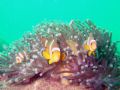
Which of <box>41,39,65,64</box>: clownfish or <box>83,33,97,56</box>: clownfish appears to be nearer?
<box>83,33,97,56</box>: clownfish

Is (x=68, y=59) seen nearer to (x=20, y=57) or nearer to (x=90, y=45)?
(x=90, y=45)

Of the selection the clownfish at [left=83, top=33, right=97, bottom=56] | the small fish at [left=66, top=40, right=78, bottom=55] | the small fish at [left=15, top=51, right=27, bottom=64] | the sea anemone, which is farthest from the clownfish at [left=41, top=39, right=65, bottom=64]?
the small fish at [left=15, top=51, right=27, bottom=64]

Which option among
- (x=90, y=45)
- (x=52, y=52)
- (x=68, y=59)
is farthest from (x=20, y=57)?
(x=90, y=45)

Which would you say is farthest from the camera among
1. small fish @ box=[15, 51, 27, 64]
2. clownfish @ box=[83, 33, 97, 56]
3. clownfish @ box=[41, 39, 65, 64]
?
small fish @ box=[15, 51, 27, 64]

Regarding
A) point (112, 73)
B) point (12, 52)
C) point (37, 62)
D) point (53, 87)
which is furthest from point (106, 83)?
point (12, 52)

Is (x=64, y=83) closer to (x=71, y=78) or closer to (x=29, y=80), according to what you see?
(x=71, y=78)

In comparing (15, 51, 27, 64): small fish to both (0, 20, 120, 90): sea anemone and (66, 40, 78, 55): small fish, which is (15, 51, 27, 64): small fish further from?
(66, 40, 78, 55): small fish

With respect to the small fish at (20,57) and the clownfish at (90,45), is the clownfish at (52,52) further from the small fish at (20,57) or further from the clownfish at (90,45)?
the small fish at (20,57)

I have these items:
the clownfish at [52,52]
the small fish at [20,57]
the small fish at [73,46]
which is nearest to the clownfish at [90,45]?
the small fish at [73,46]

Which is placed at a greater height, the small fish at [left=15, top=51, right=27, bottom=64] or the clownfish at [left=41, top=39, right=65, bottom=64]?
the small fish at [left=15, top=51, right=27, bottom=64]
